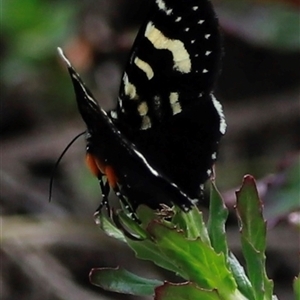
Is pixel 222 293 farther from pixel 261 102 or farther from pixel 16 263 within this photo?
pixel 261 102

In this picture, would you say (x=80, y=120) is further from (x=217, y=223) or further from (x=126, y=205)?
(x=217, y=223)

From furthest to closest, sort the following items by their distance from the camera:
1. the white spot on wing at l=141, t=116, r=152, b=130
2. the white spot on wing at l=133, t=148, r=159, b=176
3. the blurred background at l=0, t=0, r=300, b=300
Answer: the blurred background at l=0, t=0, r=300, b=300 → the white spot on wing at l=141, t=116, r=152, b=130 → the white spot on wing at l=133, t=148, r=159, b=176

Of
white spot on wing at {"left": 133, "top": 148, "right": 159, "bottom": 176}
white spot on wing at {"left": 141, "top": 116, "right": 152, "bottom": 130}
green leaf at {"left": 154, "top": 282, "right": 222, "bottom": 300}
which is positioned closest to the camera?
green leaf at {"left": 154, "top": 282, "right": 222, "bottom": 300}

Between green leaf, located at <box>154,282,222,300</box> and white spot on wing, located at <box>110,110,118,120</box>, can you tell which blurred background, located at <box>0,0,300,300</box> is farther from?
green leaf, located at <box>154,282,222,300</box>

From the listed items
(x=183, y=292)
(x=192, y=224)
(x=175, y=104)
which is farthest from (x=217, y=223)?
(x=175, y=104)

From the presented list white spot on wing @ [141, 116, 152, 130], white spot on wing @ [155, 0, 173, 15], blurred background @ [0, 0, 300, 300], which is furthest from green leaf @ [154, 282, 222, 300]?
blurred background @ [0, 0, 300, 300]

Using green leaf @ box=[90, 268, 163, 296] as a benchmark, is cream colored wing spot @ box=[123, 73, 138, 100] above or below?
above

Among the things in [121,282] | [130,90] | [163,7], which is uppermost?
[163,7]
